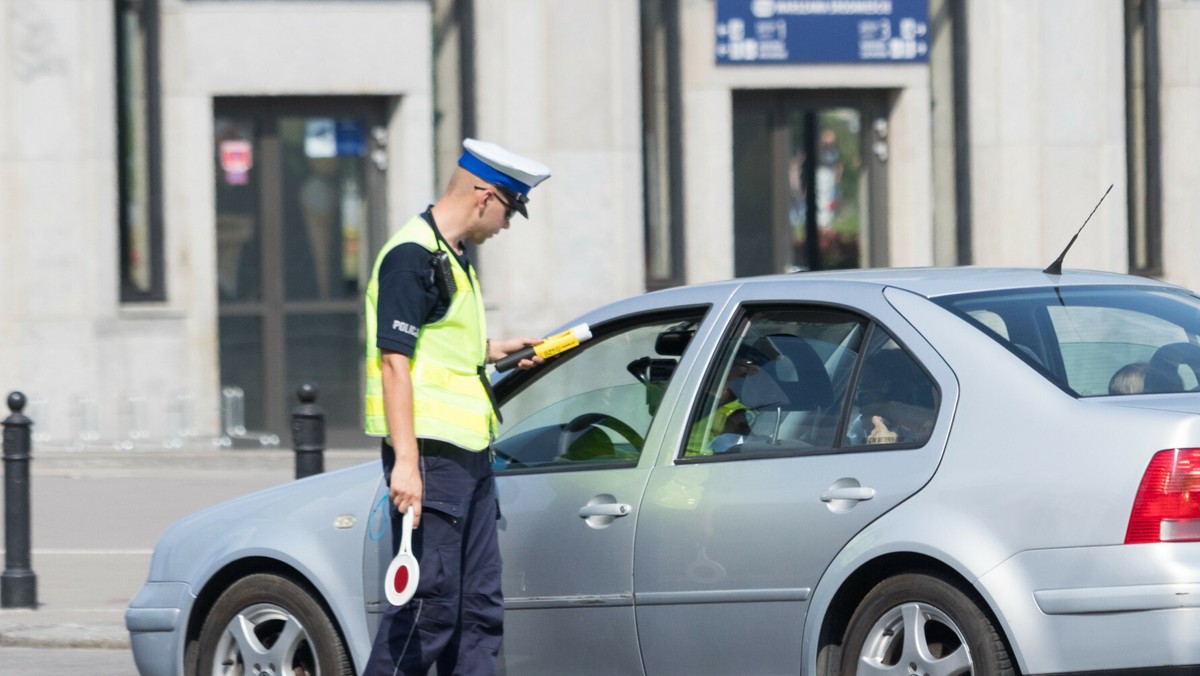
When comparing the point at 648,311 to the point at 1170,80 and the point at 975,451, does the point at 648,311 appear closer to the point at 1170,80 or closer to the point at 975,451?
the point at 975,451

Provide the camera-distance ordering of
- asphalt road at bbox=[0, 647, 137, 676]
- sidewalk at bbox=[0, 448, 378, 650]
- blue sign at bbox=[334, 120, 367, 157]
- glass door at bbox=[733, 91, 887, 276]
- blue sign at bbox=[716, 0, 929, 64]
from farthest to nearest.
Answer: glass door at bbox=[733, 91, 887, 276], blue sign at bbox=[716, 0, 929, 64], blue sign at bbox=[334, 120, 367, 157], sidewalk at bbox=[0, 448, 378, 650], asphalt road at bbox=[0, 647, 137, 676]

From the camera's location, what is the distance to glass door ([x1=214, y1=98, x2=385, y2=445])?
55.8 ft

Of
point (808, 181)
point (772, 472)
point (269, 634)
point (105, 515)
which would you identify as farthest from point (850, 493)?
point (808, 181)

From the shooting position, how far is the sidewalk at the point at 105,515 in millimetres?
9031

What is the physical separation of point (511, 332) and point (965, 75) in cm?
476

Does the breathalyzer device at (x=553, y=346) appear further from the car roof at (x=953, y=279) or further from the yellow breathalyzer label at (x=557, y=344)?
the car roof at (x=953, y=279)

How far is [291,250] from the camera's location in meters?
17.1

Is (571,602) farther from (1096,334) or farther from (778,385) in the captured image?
(1096,334)

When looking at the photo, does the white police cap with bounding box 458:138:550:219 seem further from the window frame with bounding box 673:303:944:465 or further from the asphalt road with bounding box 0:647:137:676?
the asphalt road with bounding box 0:647:137:676

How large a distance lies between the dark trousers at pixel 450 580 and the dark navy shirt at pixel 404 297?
0.32 meters

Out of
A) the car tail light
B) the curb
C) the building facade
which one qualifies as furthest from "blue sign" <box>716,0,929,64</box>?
the car tail light

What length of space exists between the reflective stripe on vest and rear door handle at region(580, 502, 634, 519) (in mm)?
352

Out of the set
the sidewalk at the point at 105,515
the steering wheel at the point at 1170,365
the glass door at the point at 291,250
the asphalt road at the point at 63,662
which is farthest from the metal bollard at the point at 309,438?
the glass door at the point at 291,250

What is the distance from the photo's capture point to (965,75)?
17875 millimetres
